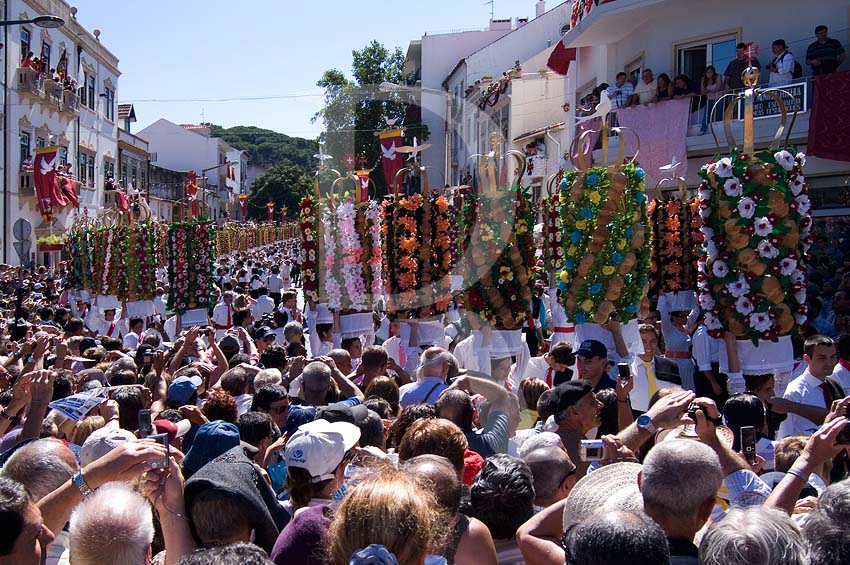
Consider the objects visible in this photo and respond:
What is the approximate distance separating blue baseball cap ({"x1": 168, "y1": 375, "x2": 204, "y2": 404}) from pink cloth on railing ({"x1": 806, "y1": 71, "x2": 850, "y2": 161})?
40.9ft

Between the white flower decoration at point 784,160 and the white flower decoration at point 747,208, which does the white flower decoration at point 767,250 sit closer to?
the white flower decoration at point 747,208

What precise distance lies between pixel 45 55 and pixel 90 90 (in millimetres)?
6566

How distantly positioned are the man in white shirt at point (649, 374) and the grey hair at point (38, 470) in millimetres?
4951

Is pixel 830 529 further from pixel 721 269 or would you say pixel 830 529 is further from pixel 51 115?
pixel 51 115

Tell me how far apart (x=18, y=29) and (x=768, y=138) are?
28227 millimetres

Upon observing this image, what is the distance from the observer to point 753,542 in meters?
2.60

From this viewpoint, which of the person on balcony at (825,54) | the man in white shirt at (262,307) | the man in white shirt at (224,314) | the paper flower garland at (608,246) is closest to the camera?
the paper flower garland at (608,246)

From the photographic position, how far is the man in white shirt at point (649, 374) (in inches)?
294

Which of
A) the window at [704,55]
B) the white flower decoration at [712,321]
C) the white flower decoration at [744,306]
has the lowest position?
the white flower decoration at [712,321]

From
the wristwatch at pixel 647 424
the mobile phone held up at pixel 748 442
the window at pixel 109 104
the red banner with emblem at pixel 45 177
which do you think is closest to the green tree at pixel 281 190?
the window at pixel 109 104

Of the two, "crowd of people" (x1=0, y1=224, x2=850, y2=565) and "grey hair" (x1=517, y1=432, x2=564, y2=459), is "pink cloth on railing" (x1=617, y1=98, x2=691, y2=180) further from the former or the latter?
"grey hair" (x1=517, y1=432, x2=564, y2=459)

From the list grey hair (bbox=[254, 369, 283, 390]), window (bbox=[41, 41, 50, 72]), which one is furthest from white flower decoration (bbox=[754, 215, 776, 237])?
window (bbox=[41, 41, 50, 72])

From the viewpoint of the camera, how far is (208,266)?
15273 millimetres

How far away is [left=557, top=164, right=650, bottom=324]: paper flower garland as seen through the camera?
8.39 m
